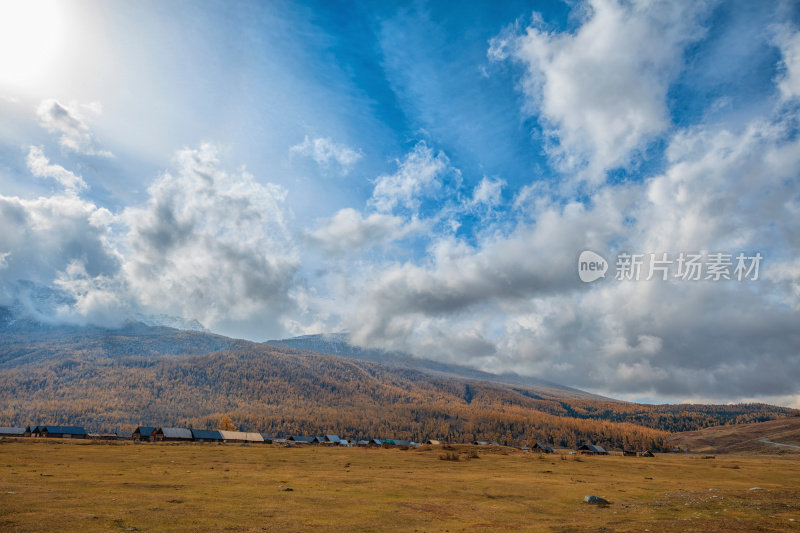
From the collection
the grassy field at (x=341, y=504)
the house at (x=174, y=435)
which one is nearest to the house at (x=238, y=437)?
the house at (x=174, y=435)

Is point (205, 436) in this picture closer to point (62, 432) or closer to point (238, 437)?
point (238, 437)

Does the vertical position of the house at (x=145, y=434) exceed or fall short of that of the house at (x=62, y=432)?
it exceeds it

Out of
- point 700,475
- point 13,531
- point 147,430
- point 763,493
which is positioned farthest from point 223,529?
point 147,430

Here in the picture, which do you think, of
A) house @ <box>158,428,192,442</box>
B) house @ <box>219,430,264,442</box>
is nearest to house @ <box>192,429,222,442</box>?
house @ <box>158,428,192,442</box>

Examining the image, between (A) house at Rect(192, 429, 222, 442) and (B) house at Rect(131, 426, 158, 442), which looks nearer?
(B) house at Rect(131, 426, 158, 442)

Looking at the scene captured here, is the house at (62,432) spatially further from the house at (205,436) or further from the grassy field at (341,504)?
the grassy field at (341,504)

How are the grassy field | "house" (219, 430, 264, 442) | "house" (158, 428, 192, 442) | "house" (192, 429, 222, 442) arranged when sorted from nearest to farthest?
1. the grassy field
2. "house" (158, 428, 192, 442)
3. "house" (192, 429, 222, 442)
4. "house" (219, 430, 264, 442)

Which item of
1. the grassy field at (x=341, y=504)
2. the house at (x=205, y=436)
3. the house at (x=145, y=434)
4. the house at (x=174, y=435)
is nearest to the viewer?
the grassy field at (x=341, y=504)

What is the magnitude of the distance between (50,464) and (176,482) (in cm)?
2680

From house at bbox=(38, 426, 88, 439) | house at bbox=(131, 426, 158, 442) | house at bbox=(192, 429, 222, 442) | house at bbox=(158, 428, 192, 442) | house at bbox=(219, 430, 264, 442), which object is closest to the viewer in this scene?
house at bbox=(158, 428, 192, 442)

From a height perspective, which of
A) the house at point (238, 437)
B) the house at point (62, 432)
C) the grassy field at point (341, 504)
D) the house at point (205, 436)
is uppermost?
the grassy field at point (341, 504)

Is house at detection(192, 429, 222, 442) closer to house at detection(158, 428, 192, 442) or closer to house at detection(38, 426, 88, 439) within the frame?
house at detection(158, 428, 192, 442)

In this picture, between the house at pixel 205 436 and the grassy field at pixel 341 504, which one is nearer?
the grassy field at pixel 341 504

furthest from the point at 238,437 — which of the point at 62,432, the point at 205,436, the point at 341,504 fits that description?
the point at 341,504
